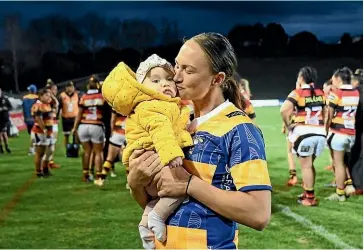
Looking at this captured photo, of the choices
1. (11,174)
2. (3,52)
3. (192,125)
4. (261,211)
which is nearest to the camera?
(261,211)

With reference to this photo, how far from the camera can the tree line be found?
3061cm

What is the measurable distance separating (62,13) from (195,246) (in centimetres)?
3402

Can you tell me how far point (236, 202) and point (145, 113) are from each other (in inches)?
Result: 16.8

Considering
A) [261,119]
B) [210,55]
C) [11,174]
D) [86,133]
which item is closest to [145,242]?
[210,55]

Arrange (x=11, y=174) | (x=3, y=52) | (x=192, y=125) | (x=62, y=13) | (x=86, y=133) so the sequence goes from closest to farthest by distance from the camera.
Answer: (x=192, y=125), (x=86, y=133), (x=11, y=174), (x=3, y=52), (x=62, y=13)

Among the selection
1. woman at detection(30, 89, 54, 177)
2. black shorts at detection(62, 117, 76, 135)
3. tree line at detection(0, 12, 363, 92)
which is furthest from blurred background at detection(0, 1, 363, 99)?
woman at detection(30, 89, 54, 177)

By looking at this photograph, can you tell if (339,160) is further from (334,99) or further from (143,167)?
(143,167)

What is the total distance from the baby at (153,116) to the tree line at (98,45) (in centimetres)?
2671

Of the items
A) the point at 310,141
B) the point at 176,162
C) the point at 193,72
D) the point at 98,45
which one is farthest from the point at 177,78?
the point at 98,45

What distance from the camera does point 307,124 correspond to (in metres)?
6.80

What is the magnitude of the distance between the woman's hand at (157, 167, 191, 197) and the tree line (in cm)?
2694

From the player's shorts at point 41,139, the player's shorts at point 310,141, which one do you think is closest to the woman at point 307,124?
the player's shorts at point 310,141

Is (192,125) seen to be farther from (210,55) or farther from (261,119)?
(261,119)

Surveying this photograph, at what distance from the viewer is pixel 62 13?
113 feet
